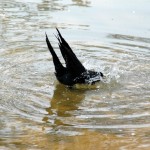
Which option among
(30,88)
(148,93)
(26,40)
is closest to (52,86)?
(30,88)

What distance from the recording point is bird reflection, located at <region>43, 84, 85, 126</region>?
4201 mm

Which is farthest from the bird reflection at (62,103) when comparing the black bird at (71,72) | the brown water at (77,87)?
the black bird at (71,72)

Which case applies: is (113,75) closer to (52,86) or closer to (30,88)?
(52,86)

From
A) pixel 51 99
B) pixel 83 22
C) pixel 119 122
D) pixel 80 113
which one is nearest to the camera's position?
pixel 119 122

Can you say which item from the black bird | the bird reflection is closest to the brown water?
the bird reflection

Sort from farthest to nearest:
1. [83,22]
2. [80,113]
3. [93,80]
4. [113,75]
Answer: [83,22], [113,75], [93,80], [80,113]

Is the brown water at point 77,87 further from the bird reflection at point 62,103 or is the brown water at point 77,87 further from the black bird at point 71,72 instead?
the black bird at point 71,72

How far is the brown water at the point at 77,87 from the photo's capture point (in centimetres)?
371

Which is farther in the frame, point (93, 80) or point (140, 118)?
point (93, 80)

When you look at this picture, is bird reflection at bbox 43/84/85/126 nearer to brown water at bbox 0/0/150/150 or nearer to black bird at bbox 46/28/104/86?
brown water at bbox 0/0/150/150

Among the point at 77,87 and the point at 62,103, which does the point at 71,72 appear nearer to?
the point at 77,87

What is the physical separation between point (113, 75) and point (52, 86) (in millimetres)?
945

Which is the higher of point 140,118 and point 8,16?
point 8,16

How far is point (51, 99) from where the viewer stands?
481cm
